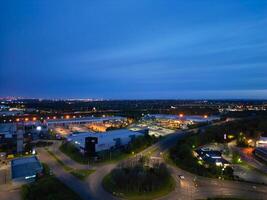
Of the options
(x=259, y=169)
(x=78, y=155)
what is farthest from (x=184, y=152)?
(x=78, y=155)

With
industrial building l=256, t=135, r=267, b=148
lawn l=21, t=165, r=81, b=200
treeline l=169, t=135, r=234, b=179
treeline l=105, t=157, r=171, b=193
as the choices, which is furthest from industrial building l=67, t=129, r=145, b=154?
industrial building l=256, t=135, r=267, b=148

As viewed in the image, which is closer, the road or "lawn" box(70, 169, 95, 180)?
the road

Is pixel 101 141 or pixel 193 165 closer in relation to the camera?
pixel 193 165

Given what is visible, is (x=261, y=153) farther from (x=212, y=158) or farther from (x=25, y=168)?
(x=25, y=168)

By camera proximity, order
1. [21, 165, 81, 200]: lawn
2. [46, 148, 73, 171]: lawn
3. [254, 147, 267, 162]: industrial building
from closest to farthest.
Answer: [21, 165, 81, 200]: lawn, [46, 148, 73, 171]: lawn, [254, 147, 267, 162]: industrial building

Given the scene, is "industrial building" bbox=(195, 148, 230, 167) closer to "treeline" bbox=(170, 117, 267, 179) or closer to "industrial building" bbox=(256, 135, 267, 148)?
"treeline" bbox=(170, 117, 267, 179)

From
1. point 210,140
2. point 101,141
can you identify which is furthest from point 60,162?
point 210,140

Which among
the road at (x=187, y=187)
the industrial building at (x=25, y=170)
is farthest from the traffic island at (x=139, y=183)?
the industrial building at (x=25, y=170)
